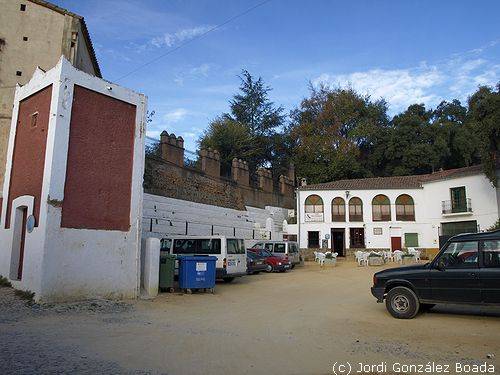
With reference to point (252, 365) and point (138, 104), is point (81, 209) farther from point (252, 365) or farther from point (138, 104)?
point (252, 365)

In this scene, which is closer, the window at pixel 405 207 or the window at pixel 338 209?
the window at pixel 405 207

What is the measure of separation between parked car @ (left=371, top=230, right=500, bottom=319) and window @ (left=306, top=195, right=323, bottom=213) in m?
31.8

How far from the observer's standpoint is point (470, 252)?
31.2 ft

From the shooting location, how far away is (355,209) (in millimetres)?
41844

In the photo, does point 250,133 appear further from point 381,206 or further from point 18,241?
point 18,241

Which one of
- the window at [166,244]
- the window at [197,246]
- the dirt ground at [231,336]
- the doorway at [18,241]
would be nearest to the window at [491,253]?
A: the dirt ground at [231,336]

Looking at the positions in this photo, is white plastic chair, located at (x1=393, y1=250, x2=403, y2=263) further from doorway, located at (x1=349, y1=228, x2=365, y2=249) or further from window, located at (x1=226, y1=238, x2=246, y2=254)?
window, located at (x1=226, y1=238, x2=246, y2=254)

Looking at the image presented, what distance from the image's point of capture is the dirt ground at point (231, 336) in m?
6.16

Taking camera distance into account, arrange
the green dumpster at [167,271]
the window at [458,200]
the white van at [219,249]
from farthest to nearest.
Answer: the window at [458,200] < the white van at [219,249] < the green dumpster at [167,271]

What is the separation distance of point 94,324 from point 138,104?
7.90m

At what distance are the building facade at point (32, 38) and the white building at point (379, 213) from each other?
26455 millimetres

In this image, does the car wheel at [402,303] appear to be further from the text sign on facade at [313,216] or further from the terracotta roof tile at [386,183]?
the terracotta roof tile at [386,183]

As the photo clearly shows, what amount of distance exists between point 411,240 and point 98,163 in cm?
3412

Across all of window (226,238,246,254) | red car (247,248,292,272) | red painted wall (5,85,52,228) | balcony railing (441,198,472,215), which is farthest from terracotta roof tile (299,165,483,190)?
red painted wall (5,85,52,228)
